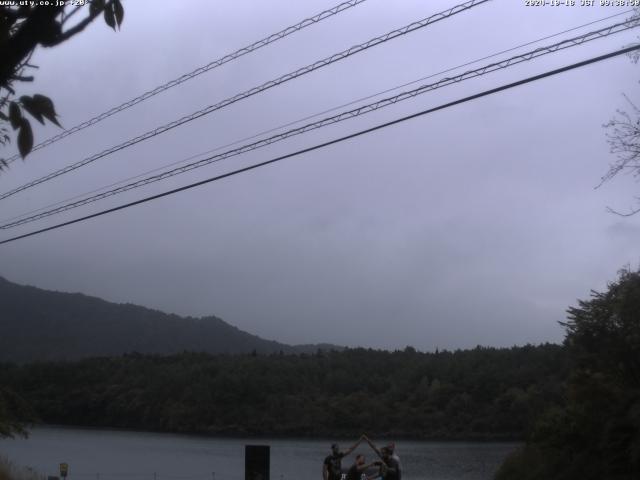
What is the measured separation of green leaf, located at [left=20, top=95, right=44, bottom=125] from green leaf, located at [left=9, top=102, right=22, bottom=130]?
3cm

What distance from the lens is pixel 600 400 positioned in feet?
56.4

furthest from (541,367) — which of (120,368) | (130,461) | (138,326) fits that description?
(138,326)

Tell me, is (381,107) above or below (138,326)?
below

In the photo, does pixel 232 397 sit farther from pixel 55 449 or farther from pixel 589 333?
pixel 589 333

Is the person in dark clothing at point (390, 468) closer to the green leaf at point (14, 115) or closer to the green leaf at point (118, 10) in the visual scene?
the green leaf at point (118, 10)

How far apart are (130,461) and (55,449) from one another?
829cm

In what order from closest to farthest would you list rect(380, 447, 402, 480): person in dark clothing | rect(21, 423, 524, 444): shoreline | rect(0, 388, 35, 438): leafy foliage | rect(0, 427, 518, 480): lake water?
rect(380, 447, 402, 480): person in dark clothing < rect(0, 388, 35, 438): leafy foliage < rect(0, 427, 518, 480): lake water < rect(21, 423, 524, 444): shoreline

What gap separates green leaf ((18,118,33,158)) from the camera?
3.36m

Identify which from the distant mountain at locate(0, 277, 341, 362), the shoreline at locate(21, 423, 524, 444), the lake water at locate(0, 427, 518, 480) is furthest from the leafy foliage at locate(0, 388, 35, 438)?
the distant mountain at locate(0, 277, 341, 362)

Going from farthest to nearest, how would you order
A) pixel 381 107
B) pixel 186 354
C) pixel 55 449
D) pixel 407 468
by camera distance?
pixel 186 354, pixel 55 449, pixel 407 468, pixel 381 107

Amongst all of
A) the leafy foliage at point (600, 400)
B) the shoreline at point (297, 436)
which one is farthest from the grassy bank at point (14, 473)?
the leafy foliage at point (600, 400)

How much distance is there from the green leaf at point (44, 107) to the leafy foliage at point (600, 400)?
1392 centimetres

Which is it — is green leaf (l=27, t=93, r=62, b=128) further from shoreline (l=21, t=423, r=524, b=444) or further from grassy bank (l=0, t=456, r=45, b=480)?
shoreline (l=21, t=423, r=524, b=444)

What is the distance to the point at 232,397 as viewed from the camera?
5459 centimetres
